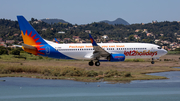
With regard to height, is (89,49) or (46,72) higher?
(89,49)

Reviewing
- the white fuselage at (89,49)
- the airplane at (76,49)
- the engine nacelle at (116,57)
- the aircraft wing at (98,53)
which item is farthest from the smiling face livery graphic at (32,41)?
the engine nacelle at (116,57)

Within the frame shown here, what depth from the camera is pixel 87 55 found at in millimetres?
46062

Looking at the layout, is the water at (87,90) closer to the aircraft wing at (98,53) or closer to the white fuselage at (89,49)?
the aircraft wing at (98,53)

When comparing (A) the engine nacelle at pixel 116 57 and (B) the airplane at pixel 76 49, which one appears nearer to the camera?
(A) the engine nacelle at pixel 116 57

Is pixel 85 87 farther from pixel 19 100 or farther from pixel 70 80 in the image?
pixel 19 100

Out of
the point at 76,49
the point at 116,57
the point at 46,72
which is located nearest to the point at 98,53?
the point at 116,57

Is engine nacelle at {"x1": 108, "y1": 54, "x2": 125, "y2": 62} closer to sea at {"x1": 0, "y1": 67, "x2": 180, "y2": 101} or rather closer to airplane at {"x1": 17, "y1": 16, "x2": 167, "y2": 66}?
airplane at {"x1": 17, "y1": 16, "x2": 167, "y2": 66}

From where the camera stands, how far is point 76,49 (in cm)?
4594

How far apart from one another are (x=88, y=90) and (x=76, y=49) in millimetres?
16999

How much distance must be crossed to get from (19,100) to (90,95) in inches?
262

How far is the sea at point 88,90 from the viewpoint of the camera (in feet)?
86.9

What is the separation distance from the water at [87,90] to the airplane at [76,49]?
10.4 meters

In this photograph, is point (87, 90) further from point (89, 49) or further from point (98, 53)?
point (89, 49)

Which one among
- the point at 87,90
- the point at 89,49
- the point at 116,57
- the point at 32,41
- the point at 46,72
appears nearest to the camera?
the point at 87,90
